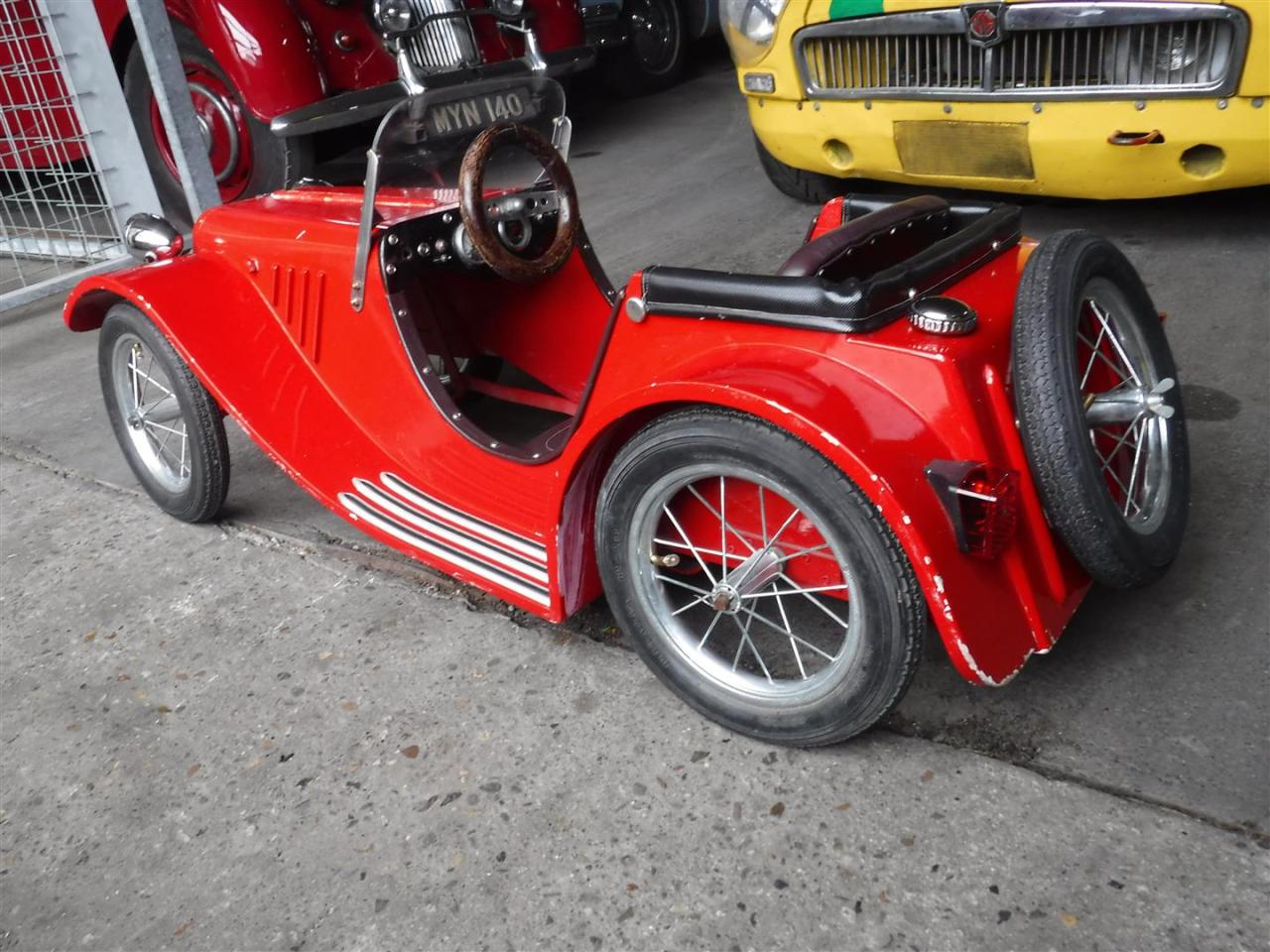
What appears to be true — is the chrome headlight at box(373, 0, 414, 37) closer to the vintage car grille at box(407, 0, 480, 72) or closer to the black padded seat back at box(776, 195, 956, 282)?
the vintage car grille at box(407, 0, 480, 72)

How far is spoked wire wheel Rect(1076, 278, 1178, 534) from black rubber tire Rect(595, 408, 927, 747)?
51 cm

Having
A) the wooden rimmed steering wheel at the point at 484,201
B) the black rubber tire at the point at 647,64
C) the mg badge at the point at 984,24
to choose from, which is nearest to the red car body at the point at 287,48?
the mg badge at the point at 984,24

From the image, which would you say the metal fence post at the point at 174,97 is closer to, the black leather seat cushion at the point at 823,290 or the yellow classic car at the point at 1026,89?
the yellow classic car at the point at 1026,89

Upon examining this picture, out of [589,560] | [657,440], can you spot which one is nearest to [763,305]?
[657,440]

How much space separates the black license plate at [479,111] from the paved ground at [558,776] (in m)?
1.04

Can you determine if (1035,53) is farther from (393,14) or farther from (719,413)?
(393,14)

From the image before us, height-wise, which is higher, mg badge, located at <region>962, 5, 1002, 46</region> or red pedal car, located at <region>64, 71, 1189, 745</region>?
mg badge, located at <region>962, 5, 1002, 46</region>

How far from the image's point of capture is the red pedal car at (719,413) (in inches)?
67.4

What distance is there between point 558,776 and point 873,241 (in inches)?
44.5

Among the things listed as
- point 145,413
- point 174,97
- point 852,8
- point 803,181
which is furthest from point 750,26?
point 145,413

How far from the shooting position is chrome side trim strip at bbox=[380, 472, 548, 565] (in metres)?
2.21

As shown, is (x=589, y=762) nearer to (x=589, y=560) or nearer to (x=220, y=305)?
(x=589, y=560)

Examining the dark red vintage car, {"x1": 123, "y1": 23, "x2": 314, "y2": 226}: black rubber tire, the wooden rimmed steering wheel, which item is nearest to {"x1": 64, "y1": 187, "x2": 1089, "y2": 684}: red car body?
the wooden rimmed steering wheel

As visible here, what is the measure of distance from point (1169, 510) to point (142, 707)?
2.07m
